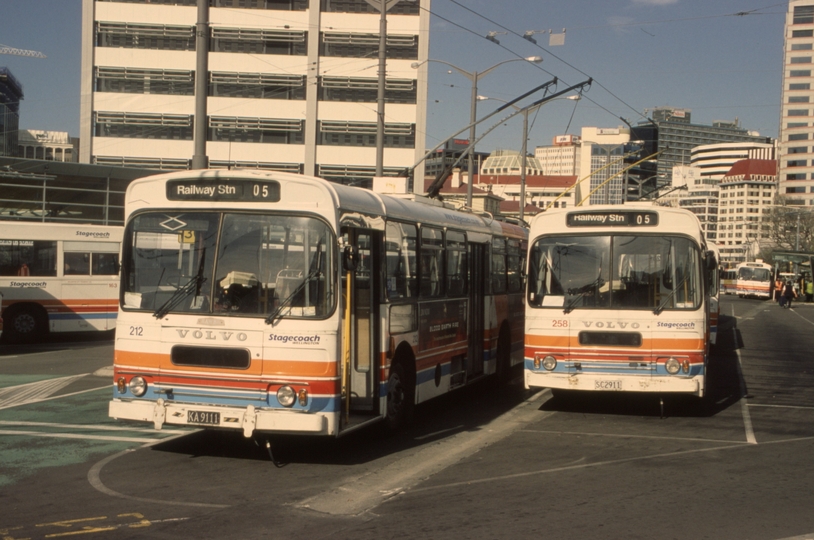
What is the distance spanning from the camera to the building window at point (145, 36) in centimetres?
5412

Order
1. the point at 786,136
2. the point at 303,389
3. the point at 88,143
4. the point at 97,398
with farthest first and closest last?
the point at 786,136, the point at 88,143, the point at 97,398, the point at 303,389

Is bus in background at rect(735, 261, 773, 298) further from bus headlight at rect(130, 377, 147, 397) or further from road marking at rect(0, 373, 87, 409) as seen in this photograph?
bus headlight at rect(130, 377, 147, 397)

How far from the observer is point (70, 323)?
2419 cm

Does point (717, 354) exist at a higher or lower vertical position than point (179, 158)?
lower

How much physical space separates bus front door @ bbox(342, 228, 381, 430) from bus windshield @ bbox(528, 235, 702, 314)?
3.63 meters

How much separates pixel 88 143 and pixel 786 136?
122 meters

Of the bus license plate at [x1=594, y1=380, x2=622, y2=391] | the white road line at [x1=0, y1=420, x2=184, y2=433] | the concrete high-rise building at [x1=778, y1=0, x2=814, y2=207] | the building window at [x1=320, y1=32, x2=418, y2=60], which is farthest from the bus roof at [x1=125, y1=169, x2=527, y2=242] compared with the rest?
the concrete high-rise building at [x1=778, y1=0, x2=814, y2=207]

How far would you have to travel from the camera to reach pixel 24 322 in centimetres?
2364

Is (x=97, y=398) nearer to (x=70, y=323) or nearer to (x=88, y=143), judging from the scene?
(x=70, y=323)

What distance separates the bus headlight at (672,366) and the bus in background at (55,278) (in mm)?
15380

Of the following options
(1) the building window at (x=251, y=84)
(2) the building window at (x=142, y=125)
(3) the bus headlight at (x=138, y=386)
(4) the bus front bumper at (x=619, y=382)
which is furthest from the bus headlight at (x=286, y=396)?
(2) the building window at (x=142, y=125)

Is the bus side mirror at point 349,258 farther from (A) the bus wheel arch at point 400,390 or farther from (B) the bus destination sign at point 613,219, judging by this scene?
(B) the bus destination sign at point 613,219

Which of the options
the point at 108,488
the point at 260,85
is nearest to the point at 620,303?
the point at 108,488

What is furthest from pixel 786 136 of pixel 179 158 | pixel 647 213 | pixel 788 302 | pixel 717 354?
pixel 647 213
